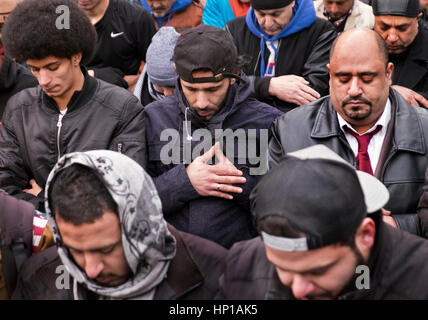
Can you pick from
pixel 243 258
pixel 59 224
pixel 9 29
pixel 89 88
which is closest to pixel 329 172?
pixel 243 258

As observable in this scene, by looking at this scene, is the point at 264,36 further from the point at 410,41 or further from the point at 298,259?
the point at 298,259

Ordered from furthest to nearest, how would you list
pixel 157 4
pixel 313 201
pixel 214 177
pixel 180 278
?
pixel 157 4 < pixel 214 177 < pixel 180 278 < pixel 313 201

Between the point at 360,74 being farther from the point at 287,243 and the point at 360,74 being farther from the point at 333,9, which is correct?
the point at 333,9

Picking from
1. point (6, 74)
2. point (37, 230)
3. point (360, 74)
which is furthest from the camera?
point (6, 74)

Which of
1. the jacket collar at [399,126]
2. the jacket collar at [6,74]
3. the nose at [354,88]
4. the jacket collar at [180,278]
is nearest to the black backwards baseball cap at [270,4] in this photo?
the jacket collar at [399,126]

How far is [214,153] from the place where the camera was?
11.4 ft

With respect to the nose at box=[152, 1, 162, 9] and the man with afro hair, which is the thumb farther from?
the nose at box=[152, 1, 162, 9]

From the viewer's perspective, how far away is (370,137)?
3484mm

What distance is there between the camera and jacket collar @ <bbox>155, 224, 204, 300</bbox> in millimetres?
2557

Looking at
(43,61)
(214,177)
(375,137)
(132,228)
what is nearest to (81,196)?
(132,228)

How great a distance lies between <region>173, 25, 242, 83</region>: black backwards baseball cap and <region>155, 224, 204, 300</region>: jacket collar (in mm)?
1223

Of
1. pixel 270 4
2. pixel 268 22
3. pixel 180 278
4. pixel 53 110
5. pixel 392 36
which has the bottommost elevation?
pixel 180 278

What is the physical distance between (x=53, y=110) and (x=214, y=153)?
0.96 m
